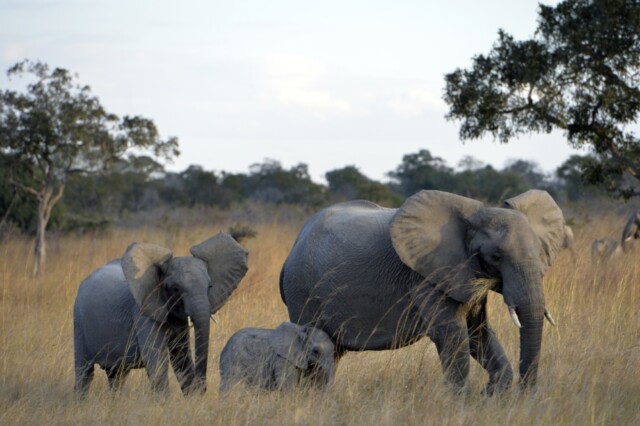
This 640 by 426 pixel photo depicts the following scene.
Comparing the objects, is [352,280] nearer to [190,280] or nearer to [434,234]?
[434,234]

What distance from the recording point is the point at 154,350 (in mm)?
6520

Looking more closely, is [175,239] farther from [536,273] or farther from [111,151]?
[536,273]

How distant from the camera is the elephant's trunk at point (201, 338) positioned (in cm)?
625

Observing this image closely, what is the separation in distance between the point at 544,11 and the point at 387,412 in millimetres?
7665

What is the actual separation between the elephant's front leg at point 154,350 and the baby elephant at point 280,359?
38 centimetres

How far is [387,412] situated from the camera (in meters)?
5.43

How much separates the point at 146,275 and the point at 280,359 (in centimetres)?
110

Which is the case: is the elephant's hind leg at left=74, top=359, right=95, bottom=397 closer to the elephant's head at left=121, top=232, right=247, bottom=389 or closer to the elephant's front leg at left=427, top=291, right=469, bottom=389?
the elephant's head at left=121, top=232, right=247, bottom=389

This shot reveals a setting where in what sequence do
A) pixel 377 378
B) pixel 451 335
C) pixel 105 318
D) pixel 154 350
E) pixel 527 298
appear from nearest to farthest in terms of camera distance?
pixel 527 298
pixel 451 335
pixel 154 350
pixel 377 378
pixel 105 318

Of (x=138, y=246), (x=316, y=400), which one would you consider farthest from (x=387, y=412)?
(x=138, y=246)

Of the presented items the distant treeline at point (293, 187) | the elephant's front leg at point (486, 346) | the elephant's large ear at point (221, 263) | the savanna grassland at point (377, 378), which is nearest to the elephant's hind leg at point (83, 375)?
the savanna grassland at point (377, 378)

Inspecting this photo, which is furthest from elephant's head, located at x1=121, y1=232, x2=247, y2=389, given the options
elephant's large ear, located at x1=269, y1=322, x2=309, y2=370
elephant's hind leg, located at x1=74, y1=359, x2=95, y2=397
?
elephant's hind leg, located at x1=74, y1=359, x2=95, y2=397

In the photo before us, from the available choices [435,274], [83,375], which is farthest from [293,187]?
[435,274]

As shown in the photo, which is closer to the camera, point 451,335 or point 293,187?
point 451,335
